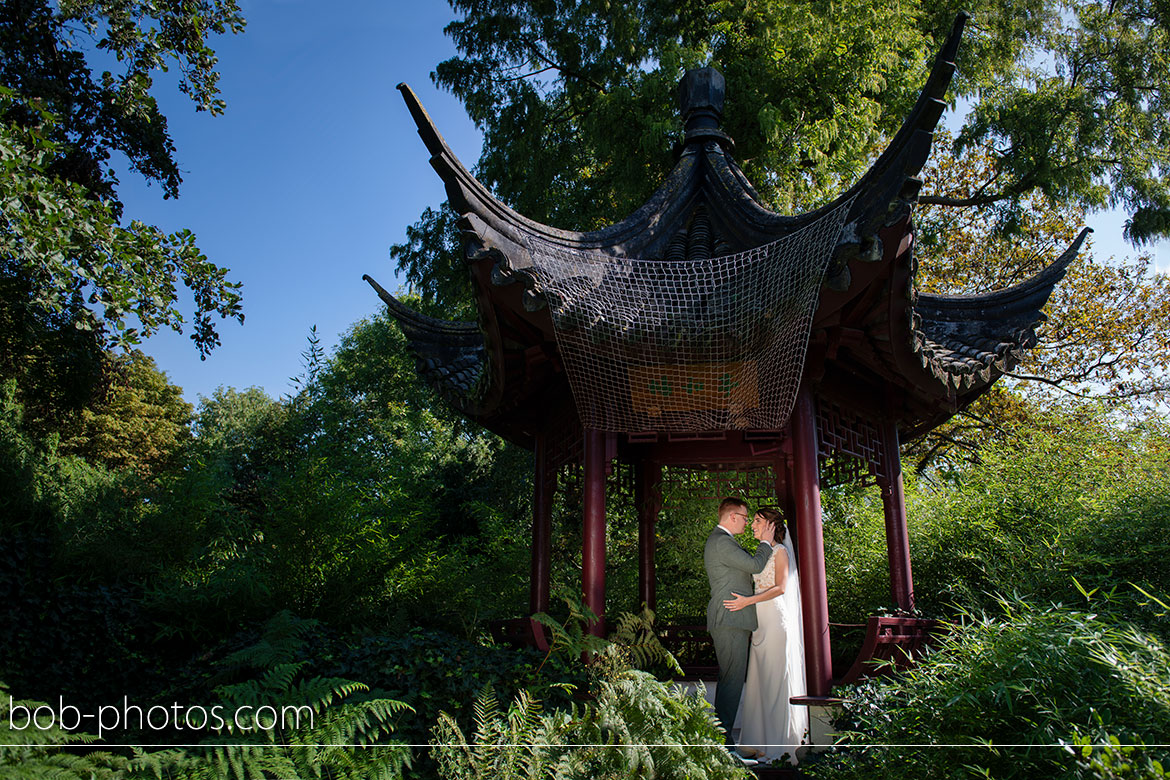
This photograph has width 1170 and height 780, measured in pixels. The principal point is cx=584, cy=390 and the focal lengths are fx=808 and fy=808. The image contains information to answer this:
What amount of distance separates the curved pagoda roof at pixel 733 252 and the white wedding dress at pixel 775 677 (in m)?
1.32

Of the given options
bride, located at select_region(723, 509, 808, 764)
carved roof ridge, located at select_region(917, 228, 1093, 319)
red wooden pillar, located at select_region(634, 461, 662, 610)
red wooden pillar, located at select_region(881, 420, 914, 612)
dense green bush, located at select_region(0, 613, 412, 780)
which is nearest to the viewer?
dense green bush, located at select_region(0, 613, 412, 780)

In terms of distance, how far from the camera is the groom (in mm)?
4965

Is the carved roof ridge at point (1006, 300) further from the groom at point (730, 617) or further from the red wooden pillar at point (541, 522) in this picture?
the red wooden pillar at point (541, 522)

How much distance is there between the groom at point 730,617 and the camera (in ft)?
16.3

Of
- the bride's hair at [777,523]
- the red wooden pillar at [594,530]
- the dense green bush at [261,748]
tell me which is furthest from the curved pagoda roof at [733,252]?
the dense green bush at [261,748]

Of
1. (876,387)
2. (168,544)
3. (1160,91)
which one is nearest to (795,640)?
(876,387)

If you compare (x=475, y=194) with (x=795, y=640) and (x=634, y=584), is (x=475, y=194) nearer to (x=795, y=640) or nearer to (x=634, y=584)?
(x=795, y=640)

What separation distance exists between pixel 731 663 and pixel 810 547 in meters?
1.01

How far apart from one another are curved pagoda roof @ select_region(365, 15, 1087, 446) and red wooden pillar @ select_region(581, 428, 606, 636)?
56 centimetres

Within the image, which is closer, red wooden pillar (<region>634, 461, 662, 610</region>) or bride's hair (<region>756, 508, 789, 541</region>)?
bride's hair (<region>756, 508, 789, 541</region>)

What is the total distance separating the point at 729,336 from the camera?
14.5 ft

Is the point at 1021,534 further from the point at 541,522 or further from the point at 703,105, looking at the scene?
the point at 703,105

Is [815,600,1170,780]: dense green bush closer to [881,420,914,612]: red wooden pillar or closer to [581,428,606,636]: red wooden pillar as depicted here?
[581,428,606,636]: red wooden pillar

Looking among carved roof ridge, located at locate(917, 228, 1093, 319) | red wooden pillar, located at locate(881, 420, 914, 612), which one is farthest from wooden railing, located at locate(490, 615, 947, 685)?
carved roof ridge, located at locate(917, 228, 1093, 319)
